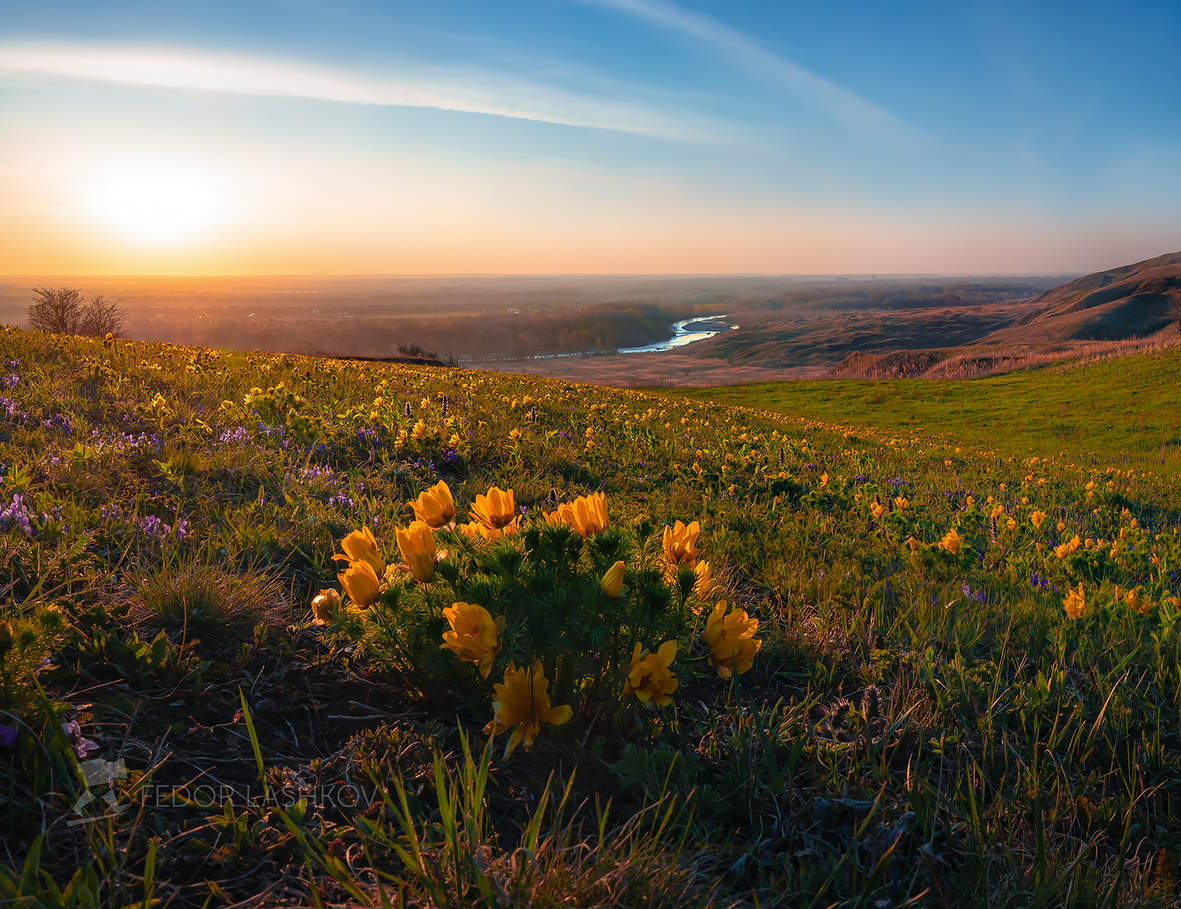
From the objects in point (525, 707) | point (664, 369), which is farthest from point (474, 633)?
point (664, 369)

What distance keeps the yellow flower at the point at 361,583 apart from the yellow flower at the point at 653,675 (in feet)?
2.82

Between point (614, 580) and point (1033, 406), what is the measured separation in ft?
114

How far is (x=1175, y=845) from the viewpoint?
196cm

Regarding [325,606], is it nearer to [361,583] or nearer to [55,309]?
[361,583]

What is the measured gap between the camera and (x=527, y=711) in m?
1.96

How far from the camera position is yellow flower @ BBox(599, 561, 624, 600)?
1856 mm

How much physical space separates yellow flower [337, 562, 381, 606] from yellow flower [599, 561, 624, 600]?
756 millimetres

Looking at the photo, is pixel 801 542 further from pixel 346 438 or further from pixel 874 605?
pixel 346 438

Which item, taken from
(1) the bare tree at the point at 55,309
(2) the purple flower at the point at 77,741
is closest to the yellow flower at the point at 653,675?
(2) the purple flower at the point at 77,741

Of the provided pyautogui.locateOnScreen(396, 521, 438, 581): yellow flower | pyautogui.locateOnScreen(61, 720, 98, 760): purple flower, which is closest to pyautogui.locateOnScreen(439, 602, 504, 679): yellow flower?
pyautogui.locateOnScreen(396, 521, 438, 581): yellow flower

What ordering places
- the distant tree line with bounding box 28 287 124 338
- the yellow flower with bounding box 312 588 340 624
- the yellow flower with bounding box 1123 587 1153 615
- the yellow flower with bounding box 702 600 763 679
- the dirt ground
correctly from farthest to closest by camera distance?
1. the dirt ground
2. the distant tree line with bounding box 28 287 124 338
3. the yellow flower with bounding box 1123 587 1153 615
4. the yellow flower with bounding box 312 588 340 624
5. the yellow flower with bounding box 702 600 763 679

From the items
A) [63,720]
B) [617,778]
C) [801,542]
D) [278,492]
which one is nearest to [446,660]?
[617,778]

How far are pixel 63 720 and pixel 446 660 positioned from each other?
1054 millimetres

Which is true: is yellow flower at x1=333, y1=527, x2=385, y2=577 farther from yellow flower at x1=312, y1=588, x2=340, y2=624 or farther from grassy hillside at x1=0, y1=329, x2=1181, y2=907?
yellow flower at x1=312, y1=588, x2=340, y2=624
